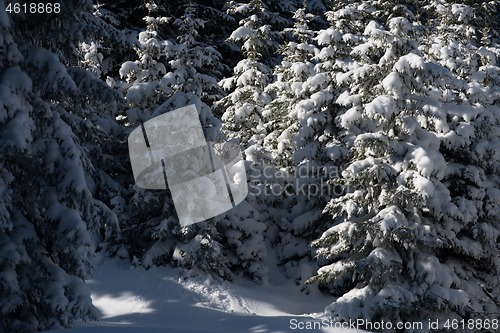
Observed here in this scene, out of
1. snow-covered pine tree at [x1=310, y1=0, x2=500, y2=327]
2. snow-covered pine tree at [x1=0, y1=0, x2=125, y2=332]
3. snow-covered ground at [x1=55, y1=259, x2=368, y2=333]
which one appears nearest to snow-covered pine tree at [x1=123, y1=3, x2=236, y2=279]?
snow-covered ground at [x1=55, y1=259, x2=368, y2=333]

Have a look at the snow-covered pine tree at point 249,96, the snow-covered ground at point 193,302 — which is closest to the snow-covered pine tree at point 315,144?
the snow-covered ground at point 193,302

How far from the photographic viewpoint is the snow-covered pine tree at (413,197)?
8.85 m

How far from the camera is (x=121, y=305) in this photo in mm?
10344

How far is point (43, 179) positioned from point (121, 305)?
5.16 meters

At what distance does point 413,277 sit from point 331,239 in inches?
83.1

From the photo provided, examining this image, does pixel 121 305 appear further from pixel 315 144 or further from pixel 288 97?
pixel 288 97

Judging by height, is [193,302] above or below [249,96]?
below

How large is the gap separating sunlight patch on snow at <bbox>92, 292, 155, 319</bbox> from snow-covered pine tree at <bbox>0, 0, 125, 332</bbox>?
3.48m

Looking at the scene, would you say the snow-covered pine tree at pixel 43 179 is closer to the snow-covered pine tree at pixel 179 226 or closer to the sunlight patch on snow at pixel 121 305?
the sunlight patch on snow at pixel 121 305

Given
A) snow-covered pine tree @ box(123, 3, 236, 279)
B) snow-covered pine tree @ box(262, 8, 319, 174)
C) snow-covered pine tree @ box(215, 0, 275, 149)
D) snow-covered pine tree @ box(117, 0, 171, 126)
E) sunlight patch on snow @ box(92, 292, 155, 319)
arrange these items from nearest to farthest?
sunlight patch on snow @ box(92, 292, 155, 319) → snow-covered pine tree @ box(123, 3, 236, 279) → snow-covered pine tree @ box(117, 0, 171, 126) → snow-covered pine tree @ box(262, 8, 319, 174) → snow-covered pine tree @ box(215, 0, 275, 149)

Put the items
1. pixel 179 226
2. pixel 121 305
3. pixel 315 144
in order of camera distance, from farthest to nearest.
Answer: pixel 315 144 → pixel 179 226 → pixel 121 305

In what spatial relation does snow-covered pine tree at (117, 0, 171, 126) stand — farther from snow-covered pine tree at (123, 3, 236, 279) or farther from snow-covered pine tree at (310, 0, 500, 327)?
snow-covered pine tree at (310, 0, 500, 327)


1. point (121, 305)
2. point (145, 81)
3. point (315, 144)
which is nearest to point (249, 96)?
point (315, 144)

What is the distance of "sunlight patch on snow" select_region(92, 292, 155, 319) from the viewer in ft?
32.8
